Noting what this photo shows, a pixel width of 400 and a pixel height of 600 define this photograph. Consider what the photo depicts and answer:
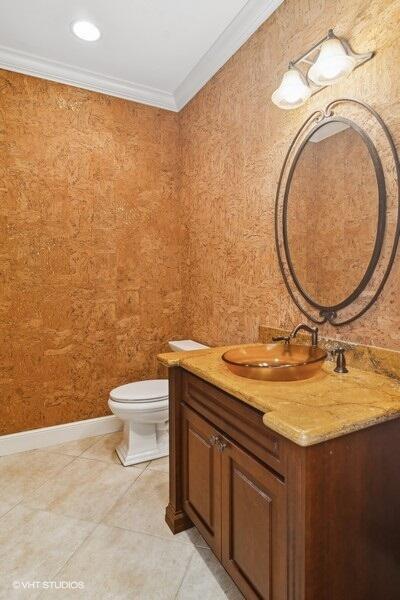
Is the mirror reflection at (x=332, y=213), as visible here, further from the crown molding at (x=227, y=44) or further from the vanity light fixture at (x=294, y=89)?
the crown molding at (x=227, y=44)

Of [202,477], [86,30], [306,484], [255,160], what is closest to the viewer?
[306,484]

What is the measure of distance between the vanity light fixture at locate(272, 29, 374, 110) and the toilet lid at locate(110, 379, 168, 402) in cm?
181

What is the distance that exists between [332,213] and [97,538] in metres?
1.88

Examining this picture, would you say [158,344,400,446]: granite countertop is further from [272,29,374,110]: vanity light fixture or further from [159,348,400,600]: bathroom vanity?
[272,29,374,110]: vanity light fixture

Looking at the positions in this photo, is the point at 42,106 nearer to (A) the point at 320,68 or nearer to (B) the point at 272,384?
(A) the point at 320,68

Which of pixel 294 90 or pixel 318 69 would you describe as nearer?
pixel 318 69

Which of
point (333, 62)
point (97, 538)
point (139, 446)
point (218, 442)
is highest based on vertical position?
point (333, 62)

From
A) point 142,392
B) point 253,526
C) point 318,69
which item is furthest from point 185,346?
point 318,69

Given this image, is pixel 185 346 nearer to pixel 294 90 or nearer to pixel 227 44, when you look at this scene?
pixel 294 90

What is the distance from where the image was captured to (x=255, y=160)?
1.95 m

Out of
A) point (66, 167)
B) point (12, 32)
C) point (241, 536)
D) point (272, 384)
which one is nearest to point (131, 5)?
point (12, 32)

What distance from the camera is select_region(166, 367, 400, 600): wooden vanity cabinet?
0.85 metres

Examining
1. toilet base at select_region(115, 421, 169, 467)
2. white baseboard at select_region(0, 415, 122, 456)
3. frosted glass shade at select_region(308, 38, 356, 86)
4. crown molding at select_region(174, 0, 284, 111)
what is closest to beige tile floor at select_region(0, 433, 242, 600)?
toilet base at select_region(115, 421, 169, 467)

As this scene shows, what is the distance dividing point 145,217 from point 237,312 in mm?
1242
